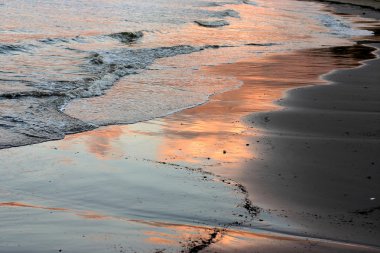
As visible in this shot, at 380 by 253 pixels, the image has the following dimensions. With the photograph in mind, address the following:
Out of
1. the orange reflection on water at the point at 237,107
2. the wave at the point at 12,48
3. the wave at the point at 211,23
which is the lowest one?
the wave at the point at 211,23

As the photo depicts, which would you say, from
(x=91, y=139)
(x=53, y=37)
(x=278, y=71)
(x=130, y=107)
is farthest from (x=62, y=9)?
(x=91, y=139)

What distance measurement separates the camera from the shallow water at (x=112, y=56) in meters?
8.74

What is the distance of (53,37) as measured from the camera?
1886 centimetres

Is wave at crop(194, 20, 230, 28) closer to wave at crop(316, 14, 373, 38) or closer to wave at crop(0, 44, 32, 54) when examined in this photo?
wave at crop(316, 14, 373, 38)

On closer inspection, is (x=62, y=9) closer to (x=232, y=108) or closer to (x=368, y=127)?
(x=232, y=108)

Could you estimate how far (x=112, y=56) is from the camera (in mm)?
15805

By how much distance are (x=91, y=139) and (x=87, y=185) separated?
189 cm

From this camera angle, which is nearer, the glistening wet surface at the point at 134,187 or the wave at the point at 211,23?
the glistening wet surface at the point at 134,187

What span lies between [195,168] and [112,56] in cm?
1013

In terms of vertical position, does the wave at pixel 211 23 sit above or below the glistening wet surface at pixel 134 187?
below

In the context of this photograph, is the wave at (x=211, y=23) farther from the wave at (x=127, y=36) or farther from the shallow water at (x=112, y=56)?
the wave at (x=127, y=36)

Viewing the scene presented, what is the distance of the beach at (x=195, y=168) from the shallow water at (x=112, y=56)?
2.7 inches

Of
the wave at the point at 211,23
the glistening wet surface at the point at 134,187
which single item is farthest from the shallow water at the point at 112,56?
the glistening wet surface at the point at 134,187

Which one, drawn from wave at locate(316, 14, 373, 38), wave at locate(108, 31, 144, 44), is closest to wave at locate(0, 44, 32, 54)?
wave at locate(108, 31, 144, 44)
